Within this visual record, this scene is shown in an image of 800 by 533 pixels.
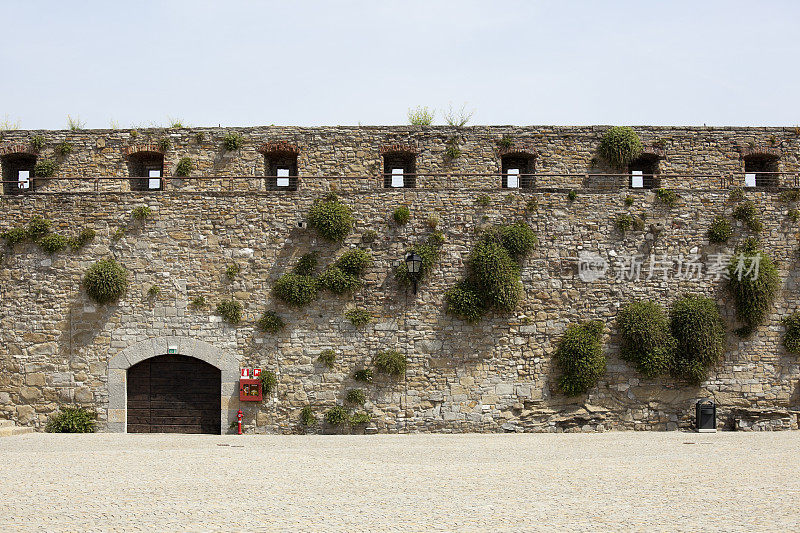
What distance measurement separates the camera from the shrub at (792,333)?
17406mm

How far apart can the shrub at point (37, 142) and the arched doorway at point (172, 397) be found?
21.4 feet

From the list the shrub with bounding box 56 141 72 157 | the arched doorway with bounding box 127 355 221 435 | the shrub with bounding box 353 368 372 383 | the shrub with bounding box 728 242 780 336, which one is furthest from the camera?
the shrub with bounding box 56 141 72 157

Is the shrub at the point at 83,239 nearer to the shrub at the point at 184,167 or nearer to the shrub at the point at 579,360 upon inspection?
the shrub at the point at 184,167

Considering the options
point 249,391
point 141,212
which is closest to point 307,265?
point 249,391

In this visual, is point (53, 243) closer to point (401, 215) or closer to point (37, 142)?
point (37, 142)

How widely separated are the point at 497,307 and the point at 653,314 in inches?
152

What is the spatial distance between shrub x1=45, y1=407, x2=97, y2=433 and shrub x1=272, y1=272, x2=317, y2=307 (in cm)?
537

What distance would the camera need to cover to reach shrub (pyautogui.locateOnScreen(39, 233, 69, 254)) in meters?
17.2

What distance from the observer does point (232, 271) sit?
17.2 metres

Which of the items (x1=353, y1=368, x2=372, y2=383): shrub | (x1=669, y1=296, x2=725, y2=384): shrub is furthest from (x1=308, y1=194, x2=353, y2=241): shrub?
(x1=669, y1=296, x2=725, y2=384): shrub

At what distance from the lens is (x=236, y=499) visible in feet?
31.3

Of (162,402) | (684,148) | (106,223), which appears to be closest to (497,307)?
(684,148)

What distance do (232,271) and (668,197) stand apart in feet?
36.6

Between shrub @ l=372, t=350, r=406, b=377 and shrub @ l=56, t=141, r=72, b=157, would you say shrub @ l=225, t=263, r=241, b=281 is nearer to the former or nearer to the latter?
shrub @ l=372, t=350, r=406, b=377
